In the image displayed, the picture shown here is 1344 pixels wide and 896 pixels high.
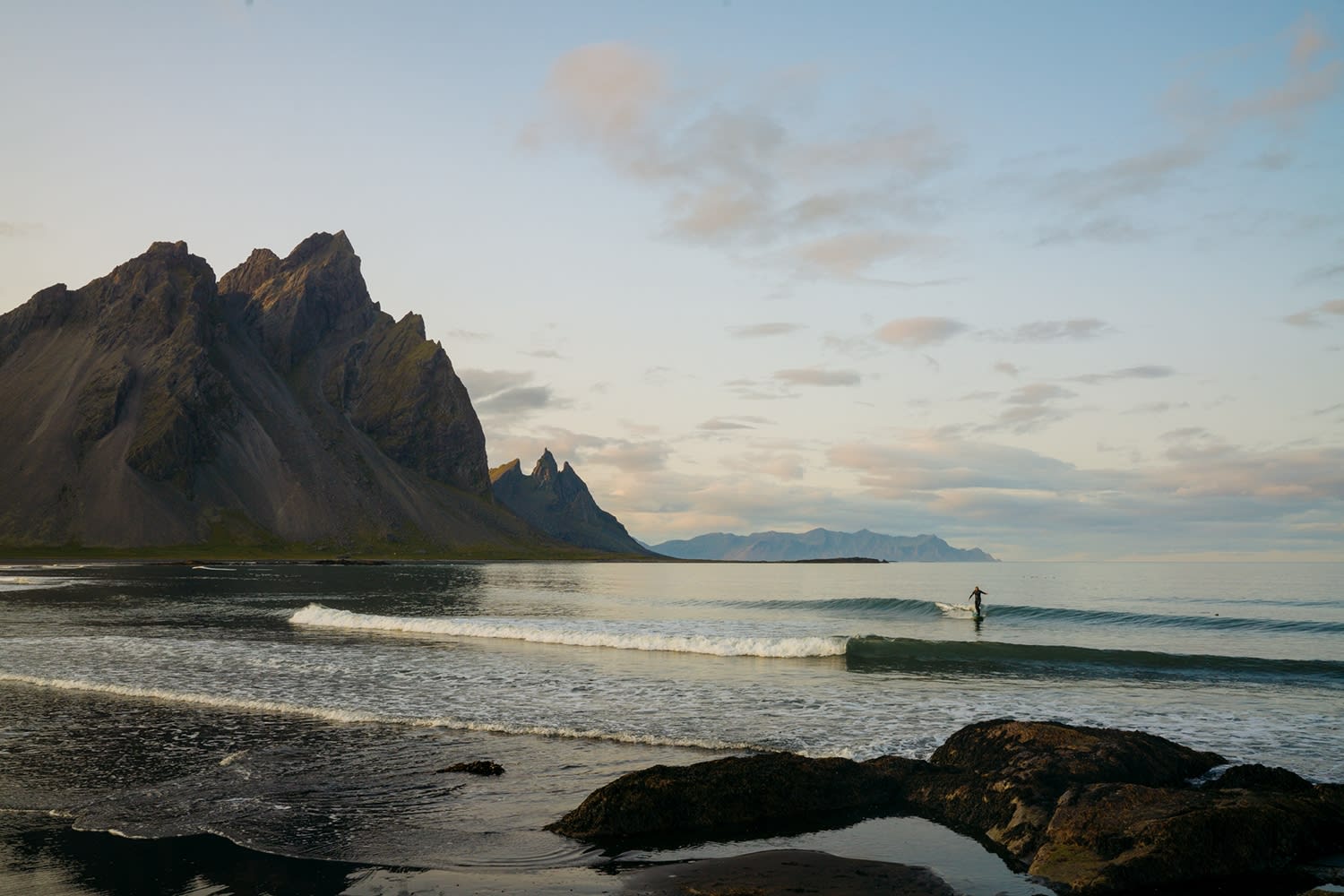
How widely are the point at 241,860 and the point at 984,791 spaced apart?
1150 centimetres

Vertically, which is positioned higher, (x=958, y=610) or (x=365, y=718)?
(x=958, y=610)

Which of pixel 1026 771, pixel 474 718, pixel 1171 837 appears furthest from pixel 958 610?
pixel 1171 837

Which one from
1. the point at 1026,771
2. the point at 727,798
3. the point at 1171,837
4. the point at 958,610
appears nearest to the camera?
the point at 1171,837

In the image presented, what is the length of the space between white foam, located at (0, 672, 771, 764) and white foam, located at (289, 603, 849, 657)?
1822cm

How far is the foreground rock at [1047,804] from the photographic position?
485 inches

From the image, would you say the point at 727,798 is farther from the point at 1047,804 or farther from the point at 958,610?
the point at 958,610

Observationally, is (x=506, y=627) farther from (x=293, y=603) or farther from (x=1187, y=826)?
(x=1187, y=826)

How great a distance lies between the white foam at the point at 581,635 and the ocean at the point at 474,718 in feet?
0.75

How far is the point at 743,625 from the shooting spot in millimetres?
52062

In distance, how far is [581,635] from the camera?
43969 mm

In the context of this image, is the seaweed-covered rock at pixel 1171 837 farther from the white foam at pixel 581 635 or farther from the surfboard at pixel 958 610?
the surfboard at pixel 958 610

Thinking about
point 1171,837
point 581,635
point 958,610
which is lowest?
point 581,635

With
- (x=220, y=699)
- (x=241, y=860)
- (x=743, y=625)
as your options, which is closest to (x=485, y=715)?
(x=220, y=699)

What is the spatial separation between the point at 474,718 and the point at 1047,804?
14.2 metres
